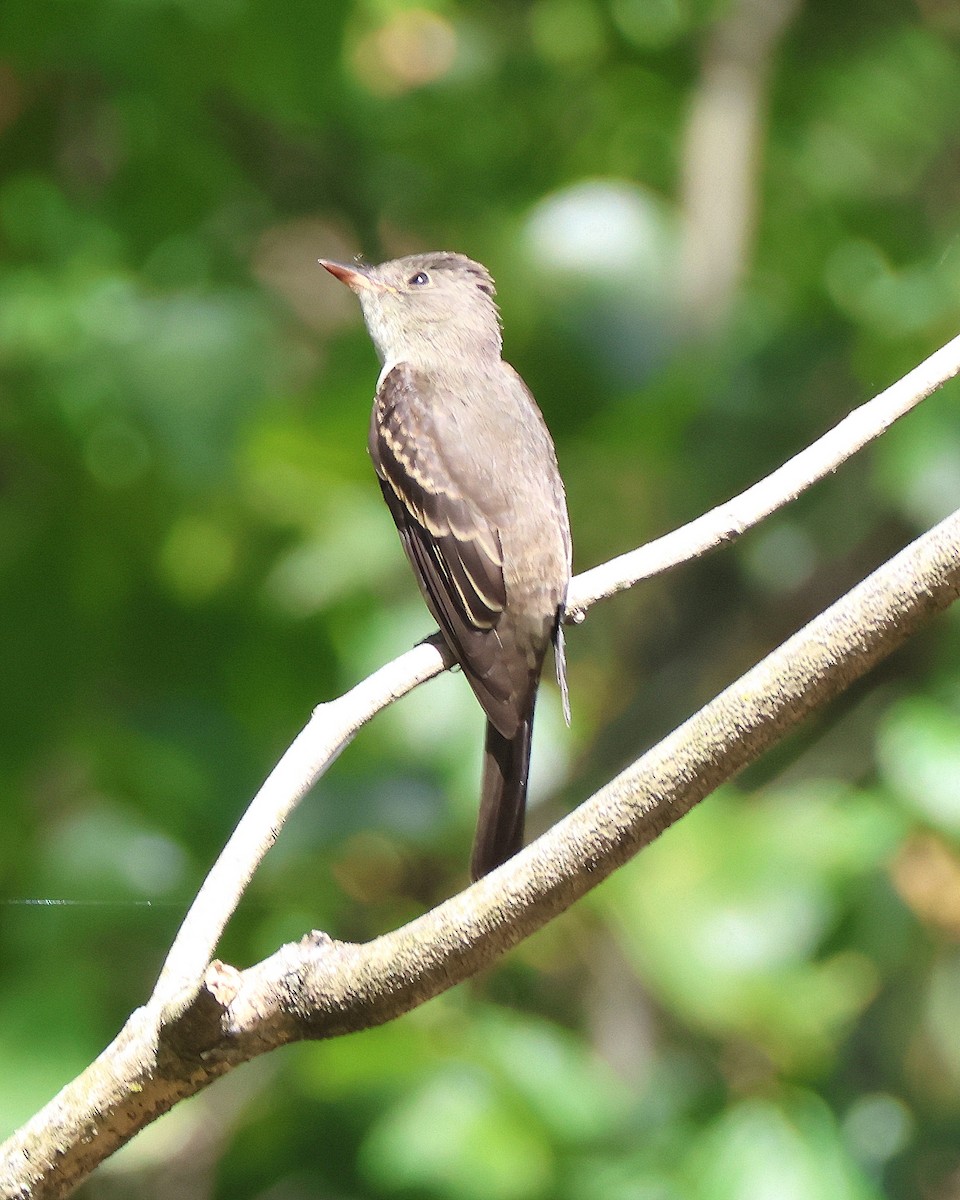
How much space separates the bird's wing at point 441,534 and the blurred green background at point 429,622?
233 mm

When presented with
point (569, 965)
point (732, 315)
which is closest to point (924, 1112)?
point (569, 965)

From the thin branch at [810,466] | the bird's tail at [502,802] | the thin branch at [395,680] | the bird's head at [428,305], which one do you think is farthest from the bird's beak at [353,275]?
the thin branch at [810,466]

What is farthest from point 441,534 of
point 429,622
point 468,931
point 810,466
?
point 468,931

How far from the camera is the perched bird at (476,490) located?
3.31 m

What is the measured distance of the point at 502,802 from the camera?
326cm

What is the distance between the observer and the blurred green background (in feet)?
11.8

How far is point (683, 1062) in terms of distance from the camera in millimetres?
4070

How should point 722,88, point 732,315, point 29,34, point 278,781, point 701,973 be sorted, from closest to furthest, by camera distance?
point 278,781 < point 701,973 < point 29,34 < point 732,315 < point 722,88

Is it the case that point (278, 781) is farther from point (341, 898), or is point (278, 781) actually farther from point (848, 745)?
point (848, 745)

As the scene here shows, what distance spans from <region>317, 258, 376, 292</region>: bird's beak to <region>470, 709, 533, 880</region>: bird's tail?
4.69 ft

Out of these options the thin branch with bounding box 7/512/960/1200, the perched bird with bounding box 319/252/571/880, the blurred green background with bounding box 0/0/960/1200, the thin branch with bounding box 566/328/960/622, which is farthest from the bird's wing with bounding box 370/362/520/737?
the thin branch with bounding box 7/512/960/1200

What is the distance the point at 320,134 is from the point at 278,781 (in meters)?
3.28

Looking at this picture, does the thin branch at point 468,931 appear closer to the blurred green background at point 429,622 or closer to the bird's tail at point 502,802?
the bird's tail at point 502,802

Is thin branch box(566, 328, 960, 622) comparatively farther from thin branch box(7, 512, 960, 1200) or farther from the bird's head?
the bird's head
